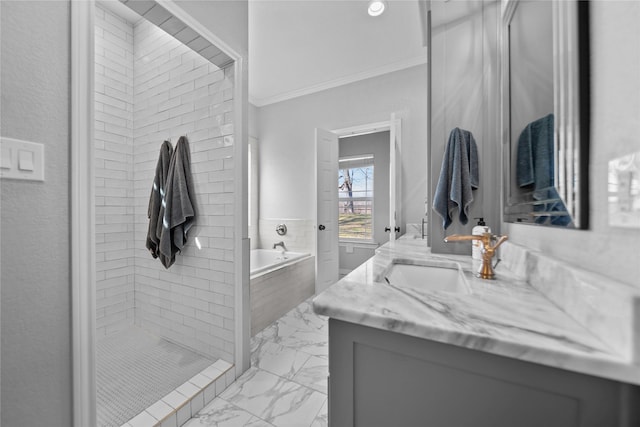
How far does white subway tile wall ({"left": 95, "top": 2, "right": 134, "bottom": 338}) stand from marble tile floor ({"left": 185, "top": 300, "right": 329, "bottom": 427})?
131cm

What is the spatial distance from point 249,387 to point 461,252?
4.98 ft

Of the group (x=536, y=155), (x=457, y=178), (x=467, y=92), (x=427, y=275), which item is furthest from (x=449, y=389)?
(x=467, y=92)

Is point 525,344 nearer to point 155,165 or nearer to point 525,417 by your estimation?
point 525,417

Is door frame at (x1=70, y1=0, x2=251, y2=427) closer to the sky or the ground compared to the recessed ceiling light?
closer to the ground

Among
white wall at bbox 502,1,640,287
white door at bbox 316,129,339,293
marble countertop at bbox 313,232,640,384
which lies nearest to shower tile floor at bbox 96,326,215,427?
marble countertop at bbox 313,232,640,384

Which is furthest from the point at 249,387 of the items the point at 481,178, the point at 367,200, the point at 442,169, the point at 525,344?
the point at 367,200

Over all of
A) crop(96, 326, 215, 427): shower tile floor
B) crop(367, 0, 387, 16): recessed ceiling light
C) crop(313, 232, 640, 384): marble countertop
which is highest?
crop(367, 0, 387, 16): recessed ceiling light

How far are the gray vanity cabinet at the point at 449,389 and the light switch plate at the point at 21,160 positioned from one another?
104 cm

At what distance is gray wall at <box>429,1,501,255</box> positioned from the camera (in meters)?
1.27

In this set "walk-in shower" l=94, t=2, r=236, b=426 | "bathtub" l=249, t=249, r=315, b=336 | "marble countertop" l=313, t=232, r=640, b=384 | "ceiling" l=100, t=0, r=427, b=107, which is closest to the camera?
"marble countertop" l=313, t=232, r=640, b=384

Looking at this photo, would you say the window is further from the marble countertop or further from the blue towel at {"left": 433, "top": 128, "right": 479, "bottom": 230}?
the marble countertop

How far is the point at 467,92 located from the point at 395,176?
1.27 metres

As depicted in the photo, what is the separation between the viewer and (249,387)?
5.06 feet

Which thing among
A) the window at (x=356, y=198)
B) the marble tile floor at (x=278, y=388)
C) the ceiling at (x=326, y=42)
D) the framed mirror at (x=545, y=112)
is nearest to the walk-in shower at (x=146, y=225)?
the marble tile floor at (x=278, y=388)
